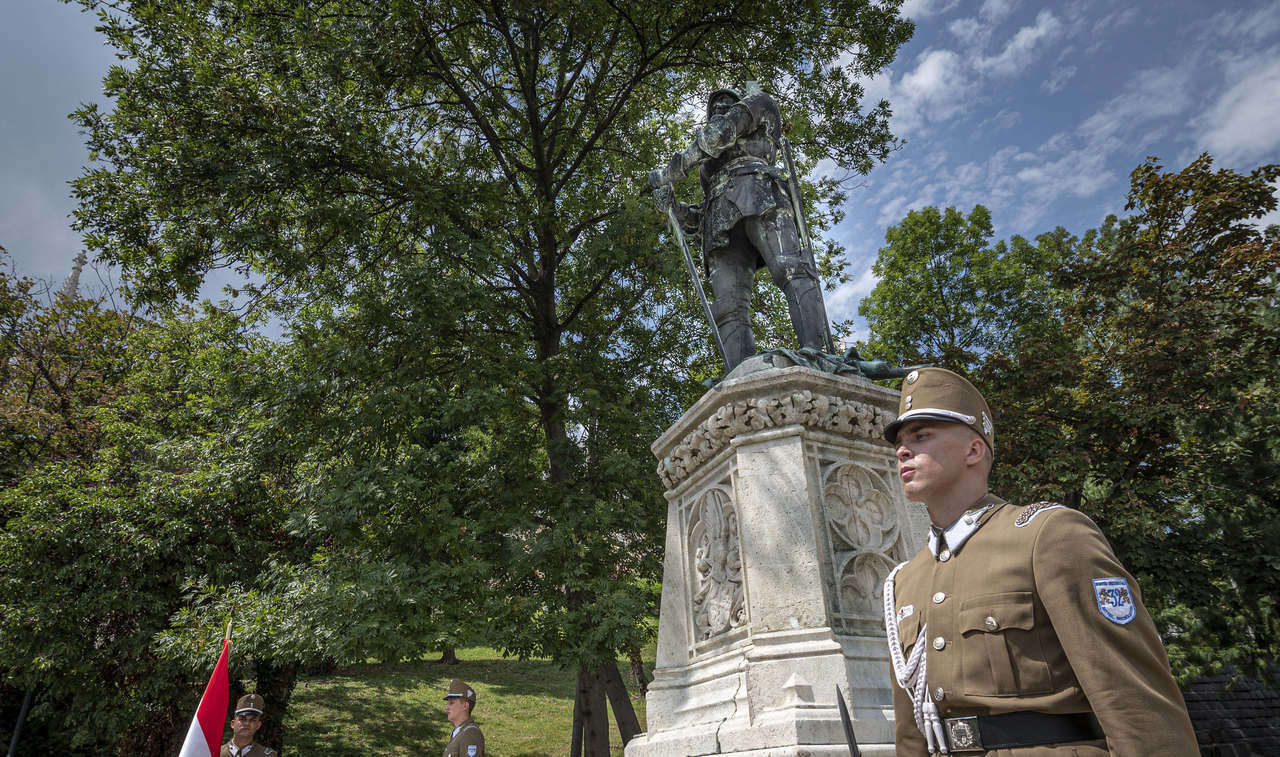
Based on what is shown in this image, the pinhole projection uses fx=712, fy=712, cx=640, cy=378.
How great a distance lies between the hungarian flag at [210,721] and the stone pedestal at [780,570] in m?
3.38

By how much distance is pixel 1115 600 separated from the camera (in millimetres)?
1618

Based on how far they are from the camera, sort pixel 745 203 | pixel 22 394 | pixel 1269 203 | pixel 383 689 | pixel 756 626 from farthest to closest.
Result: 1. pixel 383 689
2. pixel 22 394
3. pixel 1269 203
4. pixel 745 203
5. pixel 756 626

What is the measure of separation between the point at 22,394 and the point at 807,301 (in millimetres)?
21653

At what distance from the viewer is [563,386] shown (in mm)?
10852

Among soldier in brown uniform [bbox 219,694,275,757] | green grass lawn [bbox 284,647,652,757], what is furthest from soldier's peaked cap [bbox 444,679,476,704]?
green grass lawn [bbox 284,647,652,757]

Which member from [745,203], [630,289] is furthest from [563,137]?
[745,203]

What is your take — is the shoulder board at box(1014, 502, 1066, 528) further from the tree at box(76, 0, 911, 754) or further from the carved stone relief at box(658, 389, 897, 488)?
the tree at box(76, 0, 911, 754)

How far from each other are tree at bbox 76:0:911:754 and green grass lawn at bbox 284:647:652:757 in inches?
246

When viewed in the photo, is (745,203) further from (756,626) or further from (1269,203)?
(1269,203)

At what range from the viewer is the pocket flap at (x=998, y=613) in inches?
68.3

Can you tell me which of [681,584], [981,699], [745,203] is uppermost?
[745,203]

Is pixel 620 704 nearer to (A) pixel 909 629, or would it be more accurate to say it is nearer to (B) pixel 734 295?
(B) pixel 734 295

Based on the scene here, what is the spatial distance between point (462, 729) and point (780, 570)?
447cm

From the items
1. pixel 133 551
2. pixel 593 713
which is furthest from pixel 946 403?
pixel 133 551
